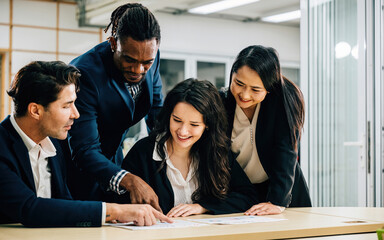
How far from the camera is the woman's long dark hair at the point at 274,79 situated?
2080 mm

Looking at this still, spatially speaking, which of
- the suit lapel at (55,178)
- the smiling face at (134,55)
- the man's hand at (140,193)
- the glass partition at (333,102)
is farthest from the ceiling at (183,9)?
the man's hand at (140,193)

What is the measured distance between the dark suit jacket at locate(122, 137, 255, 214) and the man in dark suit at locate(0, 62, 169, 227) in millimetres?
286

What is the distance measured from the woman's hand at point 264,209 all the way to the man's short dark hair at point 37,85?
32.4 inches

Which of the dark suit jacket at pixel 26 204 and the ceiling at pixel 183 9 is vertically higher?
the ceiling at pixel 183 9

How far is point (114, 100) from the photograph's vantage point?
6.73ft

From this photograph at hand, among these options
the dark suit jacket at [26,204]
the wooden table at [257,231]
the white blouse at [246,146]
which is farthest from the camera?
the white blouse at [246,146]

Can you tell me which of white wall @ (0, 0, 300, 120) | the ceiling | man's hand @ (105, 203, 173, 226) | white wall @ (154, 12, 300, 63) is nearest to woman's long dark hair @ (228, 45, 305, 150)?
man's hand @ (105, 203, 173, 226)

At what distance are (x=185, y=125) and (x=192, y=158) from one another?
186mm

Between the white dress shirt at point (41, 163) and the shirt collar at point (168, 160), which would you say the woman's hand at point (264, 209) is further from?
the white dress shirt at point (41, 163)

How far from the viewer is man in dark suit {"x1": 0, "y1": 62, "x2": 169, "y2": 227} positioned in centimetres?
157

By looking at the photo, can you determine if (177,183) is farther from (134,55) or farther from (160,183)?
(134,55)

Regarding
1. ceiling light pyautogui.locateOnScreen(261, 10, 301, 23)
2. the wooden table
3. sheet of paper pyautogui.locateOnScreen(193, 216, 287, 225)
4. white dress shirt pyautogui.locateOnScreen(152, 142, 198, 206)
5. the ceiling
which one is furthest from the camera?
ceiling light pyautogui.locateOnScreen(261, 10, 301, 23)

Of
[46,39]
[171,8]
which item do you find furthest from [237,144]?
[171,8]

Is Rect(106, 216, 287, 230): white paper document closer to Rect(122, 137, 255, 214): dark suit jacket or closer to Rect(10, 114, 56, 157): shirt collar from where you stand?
Rect(122, 137, 255, 214): dark suit jacket
